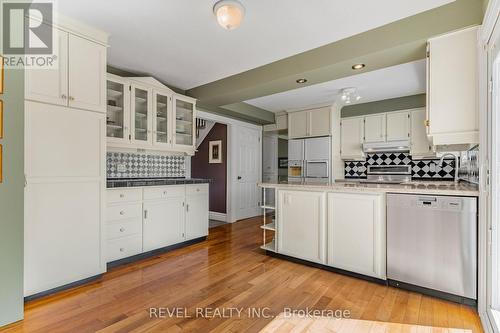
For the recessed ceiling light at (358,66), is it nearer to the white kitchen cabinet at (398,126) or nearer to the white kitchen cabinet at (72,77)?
the white kitchen cabinet at (398,126)

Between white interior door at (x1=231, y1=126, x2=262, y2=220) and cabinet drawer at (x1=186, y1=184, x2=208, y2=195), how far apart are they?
54.9 inches

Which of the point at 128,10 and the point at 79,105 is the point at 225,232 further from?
the point at 128,10

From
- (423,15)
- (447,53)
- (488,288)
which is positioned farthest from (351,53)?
(488,288)

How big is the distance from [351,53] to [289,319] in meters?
2.35

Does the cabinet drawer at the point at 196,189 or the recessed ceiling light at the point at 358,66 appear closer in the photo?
the recessed ceiling light at the point at 358,66

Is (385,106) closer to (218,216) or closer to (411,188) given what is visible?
(411,188)

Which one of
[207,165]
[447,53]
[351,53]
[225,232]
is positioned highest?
[351,53]

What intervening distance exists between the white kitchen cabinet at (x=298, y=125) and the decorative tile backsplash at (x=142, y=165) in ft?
7.36

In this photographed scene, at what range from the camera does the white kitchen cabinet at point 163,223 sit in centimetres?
296

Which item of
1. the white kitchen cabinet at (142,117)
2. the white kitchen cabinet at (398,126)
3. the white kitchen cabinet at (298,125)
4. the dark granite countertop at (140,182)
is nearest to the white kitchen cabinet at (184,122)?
the white kitchen cabinet at (142,117)

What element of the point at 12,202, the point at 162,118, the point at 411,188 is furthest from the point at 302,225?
the point at 12,202

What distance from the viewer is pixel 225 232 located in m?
4.23

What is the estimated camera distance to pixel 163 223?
10.3 feet

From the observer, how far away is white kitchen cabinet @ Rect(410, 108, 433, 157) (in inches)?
160
